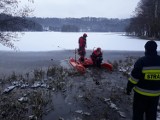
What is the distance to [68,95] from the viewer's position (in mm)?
8797

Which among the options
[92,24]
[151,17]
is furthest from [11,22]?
[92,24]

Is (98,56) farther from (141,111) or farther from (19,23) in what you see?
(141,111)

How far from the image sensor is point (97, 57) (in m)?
13.5

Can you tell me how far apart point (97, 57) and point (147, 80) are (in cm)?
867

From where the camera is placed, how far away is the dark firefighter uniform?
16.0 feet

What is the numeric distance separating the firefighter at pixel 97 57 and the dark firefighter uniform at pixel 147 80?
27.4ft

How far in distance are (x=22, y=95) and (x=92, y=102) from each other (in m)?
2.46

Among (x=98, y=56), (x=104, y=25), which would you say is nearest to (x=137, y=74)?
(x=98, y=56)

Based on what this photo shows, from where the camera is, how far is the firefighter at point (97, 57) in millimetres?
13414

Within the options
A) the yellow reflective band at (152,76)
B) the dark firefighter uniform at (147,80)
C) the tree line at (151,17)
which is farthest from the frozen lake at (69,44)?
the yellow reflective band at (152,76)

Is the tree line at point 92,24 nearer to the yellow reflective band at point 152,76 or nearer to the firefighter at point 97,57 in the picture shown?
the firefighter at point 97,57

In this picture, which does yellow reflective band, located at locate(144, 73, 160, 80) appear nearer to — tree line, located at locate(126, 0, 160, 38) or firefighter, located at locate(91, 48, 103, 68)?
firefighter, located at locate(91, 48, 103, 68)

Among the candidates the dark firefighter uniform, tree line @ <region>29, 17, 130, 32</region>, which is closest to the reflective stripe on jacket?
the dark firefighter uniform

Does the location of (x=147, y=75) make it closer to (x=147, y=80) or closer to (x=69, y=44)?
(x=147, y=80)
